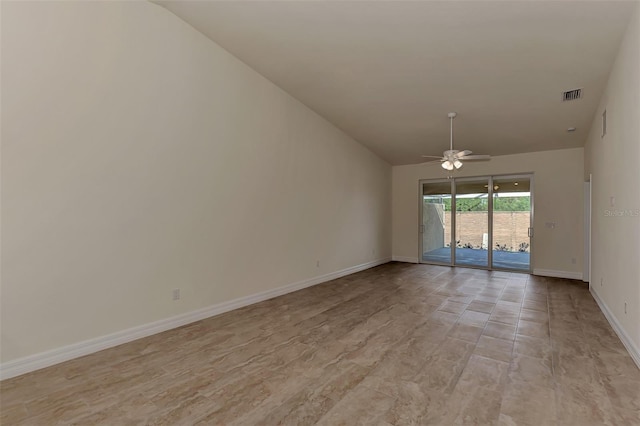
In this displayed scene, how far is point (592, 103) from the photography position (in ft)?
15.4

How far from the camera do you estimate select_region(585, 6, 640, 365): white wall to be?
112 inches

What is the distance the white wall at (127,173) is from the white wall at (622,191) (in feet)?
13.8

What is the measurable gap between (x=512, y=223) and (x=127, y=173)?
307 inches

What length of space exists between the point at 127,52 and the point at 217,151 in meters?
1.40

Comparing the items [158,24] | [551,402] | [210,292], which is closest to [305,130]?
[158,24]

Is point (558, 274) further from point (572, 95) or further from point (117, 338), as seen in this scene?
point (117, 338)

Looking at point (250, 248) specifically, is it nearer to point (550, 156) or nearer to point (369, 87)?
point (369, 87)

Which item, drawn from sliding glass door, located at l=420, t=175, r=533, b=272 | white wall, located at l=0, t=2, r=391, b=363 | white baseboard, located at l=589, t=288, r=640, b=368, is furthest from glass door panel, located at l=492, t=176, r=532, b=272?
white wall, located at l=0, t=2, r=391, b=363

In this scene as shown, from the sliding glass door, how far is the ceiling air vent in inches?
117

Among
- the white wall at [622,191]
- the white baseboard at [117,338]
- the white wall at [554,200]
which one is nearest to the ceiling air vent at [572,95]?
the white wall at [622,191]

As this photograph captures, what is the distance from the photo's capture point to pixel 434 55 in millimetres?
3854

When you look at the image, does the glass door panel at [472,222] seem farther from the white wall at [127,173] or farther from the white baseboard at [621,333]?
the white wall at [127,173]

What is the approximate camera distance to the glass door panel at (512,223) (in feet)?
23.9

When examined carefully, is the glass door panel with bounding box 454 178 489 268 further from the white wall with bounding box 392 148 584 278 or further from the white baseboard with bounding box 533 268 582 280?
the white baseboard with bounding box 533 268 582 280
